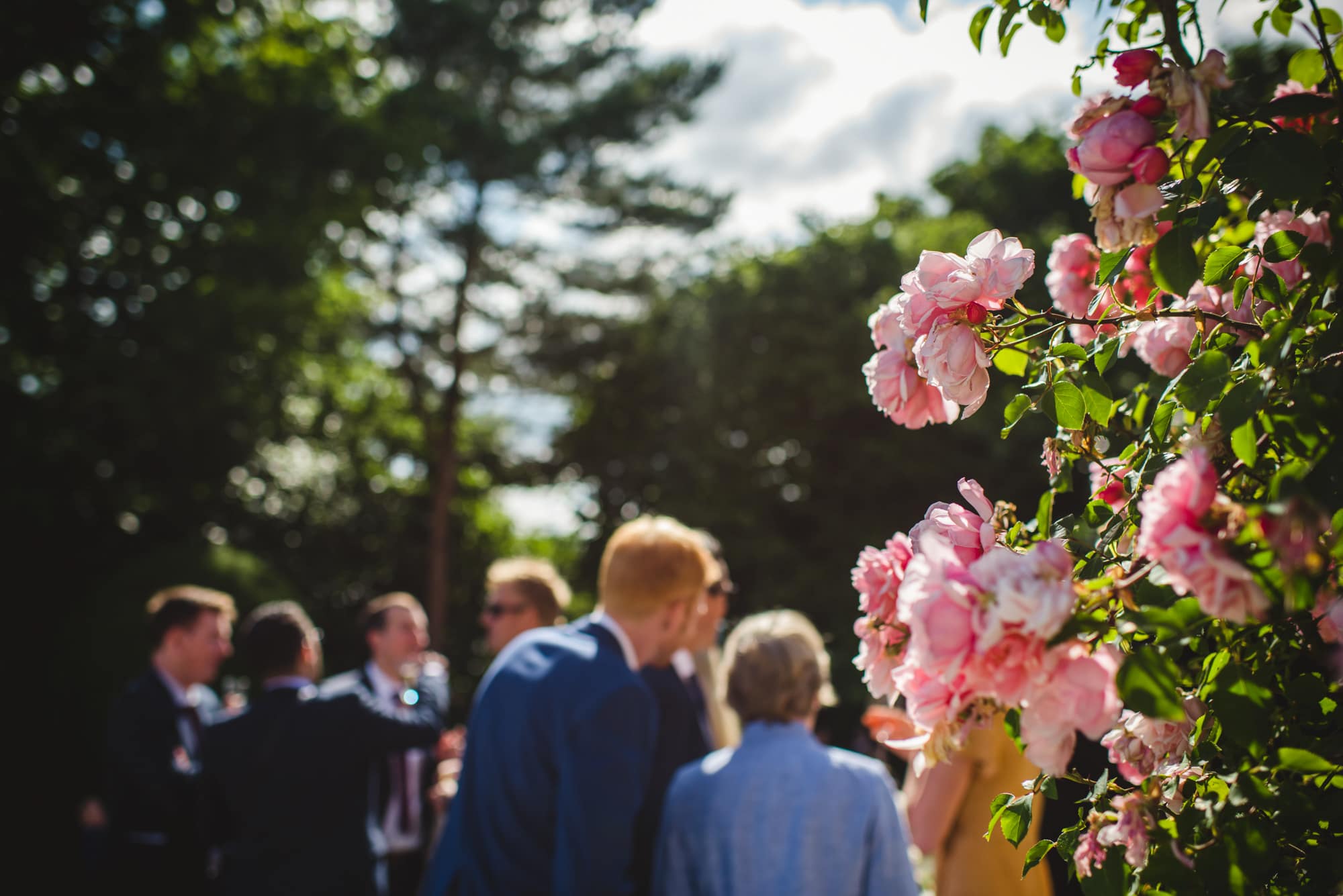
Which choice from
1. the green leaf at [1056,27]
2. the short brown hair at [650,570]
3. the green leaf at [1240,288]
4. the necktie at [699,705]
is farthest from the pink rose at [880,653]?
the necktie at [699,705]

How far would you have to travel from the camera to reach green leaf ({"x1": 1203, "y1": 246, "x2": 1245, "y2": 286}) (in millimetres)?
1126

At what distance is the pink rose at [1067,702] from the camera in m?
0.79

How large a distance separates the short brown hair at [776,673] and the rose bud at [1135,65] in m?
2.13

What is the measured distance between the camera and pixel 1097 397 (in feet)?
3.71

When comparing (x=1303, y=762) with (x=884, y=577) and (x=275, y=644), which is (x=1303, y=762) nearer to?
(x=884, y=577)

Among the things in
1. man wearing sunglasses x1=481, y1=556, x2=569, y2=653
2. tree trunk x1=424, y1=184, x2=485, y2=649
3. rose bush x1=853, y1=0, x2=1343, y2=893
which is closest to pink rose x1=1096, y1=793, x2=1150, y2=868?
rose bush x1=853, y1=0, x2=1343, y2=893

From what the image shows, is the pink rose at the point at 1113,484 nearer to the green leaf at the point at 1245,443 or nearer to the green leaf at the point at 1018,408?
the green leaf at the point at 1018,408

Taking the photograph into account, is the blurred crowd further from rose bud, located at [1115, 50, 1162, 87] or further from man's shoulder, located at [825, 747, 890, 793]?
rose bud, located at [1115, 50, 1162, 87]

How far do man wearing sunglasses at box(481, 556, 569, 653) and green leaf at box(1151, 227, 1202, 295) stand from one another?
12.1ft

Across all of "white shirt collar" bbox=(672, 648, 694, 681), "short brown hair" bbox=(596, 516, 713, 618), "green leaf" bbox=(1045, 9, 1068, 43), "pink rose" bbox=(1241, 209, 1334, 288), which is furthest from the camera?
Answer: "white shirt collar" bbox=(672, 648, 694, 681)

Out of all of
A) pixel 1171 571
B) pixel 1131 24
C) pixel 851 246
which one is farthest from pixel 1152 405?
pixel 851 246

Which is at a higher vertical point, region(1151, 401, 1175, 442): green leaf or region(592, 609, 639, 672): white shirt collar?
region(1151, 401, 1175, 442): green leaf

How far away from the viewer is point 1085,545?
1.09m

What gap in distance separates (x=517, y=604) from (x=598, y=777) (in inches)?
77.9
